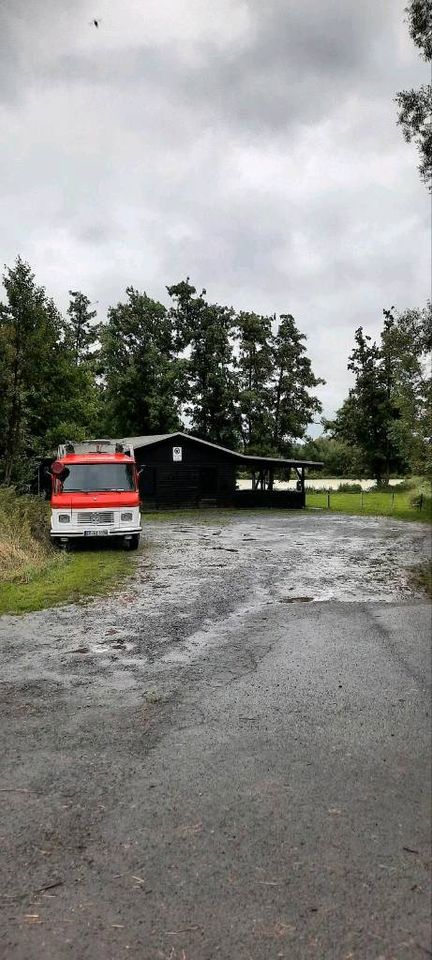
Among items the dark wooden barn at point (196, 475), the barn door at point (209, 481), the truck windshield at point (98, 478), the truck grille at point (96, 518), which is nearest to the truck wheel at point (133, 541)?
the truck grille at point (96, 518)

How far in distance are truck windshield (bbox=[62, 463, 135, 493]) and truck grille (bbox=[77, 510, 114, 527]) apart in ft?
2.28

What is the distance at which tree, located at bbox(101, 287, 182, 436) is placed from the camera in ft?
158

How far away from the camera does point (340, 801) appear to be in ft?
10.4

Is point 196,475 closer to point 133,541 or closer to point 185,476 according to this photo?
point 185,476

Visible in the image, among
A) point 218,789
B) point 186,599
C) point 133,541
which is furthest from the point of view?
point 133,541

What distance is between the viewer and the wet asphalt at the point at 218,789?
2432 mm

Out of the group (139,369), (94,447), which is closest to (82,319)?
(139,369)

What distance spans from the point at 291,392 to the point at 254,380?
11.3 ft

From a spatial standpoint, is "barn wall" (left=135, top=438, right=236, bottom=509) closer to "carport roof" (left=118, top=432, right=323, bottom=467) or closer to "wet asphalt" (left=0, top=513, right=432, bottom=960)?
"carport roof" (left=118, top=432, right=323, bottom=467)

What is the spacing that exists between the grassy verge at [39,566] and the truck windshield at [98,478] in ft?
4.52

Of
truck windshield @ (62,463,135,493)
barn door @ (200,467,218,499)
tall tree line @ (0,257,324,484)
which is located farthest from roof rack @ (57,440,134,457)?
tall tree line @ (0,257,324,484)

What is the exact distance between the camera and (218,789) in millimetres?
3432

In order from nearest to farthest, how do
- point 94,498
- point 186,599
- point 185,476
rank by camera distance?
point 186,599
point 94,498
point 185,476

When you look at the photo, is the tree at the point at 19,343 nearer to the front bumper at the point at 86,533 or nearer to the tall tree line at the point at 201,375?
the front bumper at the point at 86,533
